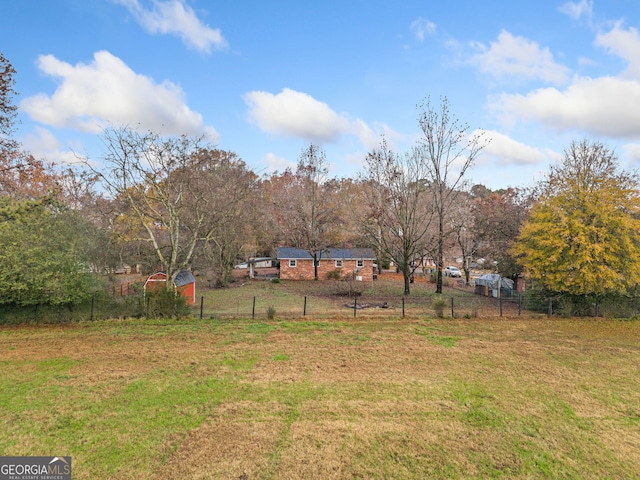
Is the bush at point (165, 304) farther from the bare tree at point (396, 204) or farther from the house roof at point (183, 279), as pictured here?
the bare tree at point (396, 204)

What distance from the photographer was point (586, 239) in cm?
1523

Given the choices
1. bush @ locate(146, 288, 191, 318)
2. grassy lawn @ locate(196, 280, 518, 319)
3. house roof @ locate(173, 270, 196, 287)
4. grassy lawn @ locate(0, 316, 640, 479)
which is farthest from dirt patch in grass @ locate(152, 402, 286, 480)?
house roof @ locate(173, 270, 196, 287)

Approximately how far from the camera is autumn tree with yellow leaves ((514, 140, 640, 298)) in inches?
588

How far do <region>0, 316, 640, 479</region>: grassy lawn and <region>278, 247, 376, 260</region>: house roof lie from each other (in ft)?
77.5

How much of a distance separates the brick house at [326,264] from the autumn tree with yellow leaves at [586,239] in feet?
62.9

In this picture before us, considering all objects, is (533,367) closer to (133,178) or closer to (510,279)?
(133,178)

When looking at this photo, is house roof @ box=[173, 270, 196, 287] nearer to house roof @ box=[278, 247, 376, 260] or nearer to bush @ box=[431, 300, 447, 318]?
bush @ box=[431, 300, 447, 318]

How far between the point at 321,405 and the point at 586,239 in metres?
14.7

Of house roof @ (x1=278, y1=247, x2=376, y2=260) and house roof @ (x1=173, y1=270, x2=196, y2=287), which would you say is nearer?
house roof @ (x1=173, y1=270, x2=196, y2=287)

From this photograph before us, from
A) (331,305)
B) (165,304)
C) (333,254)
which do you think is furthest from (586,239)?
(333,254)

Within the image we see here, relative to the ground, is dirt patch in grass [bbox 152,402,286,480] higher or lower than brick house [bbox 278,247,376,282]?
lower

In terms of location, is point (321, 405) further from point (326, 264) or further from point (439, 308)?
point (326, 264)

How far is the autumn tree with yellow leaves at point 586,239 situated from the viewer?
14.9 metres

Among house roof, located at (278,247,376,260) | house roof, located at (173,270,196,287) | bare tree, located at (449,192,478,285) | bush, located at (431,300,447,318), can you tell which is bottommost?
bush, located at (431,300,447,318)
